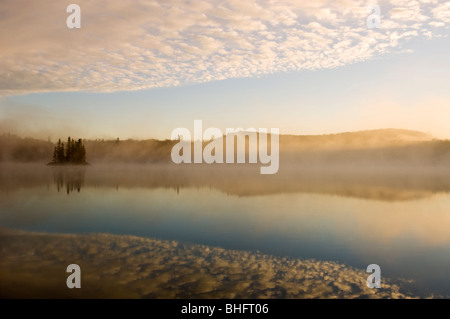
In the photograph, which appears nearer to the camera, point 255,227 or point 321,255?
point 321,255

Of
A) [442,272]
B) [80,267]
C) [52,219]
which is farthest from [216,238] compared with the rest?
[52,219]

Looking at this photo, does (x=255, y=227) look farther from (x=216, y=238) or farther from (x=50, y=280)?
(x=50, y=280)

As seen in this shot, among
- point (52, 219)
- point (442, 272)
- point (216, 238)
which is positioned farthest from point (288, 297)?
point (52, 219)

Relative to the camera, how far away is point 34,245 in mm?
22875

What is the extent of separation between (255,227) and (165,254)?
1131 centimetres

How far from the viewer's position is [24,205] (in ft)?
140

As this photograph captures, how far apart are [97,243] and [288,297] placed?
13.9 metres

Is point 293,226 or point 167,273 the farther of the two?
point 293,226

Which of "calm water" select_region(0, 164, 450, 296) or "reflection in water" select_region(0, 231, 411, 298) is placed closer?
"reflection in water" select_region(0, 231, 411, 298)

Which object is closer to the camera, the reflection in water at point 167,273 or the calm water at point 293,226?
the reflection in water at point 167,273

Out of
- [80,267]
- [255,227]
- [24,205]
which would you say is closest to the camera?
[80,267]
